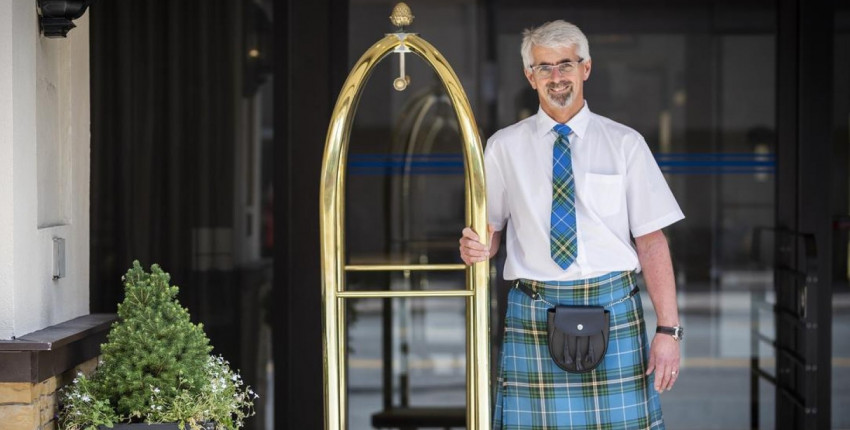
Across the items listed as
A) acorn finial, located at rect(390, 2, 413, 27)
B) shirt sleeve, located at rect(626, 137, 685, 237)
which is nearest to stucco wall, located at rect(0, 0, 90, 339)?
acorn finial, located at rect(390, 2, 413, 27)

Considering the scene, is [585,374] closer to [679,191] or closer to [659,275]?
[659,275]

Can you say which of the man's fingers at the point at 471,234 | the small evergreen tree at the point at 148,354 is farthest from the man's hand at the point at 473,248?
the small evergreen tree at the point at 148,354

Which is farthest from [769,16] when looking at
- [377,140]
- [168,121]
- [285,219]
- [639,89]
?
[168,121]

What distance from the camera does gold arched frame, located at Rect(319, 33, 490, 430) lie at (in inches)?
125

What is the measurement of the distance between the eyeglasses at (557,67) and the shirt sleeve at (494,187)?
0.96 ft

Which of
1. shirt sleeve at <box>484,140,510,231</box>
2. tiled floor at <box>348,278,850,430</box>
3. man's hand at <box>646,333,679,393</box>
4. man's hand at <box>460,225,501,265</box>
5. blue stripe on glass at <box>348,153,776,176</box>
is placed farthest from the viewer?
tiled floor at <box>348,278,850,430</box>

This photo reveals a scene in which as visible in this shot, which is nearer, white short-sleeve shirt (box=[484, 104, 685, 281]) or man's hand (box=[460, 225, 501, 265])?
man's hand (box=[460, 225, 501, 265])

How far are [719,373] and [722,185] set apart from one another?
0.76 m

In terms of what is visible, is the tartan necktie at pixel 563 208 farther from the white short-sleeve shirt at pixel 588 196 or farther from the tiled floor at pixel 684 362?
the tiled floor at pixel 684 362

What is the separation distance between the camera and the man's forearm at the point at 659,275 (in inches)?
138

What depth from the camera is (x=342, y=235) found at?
3240 millimetres

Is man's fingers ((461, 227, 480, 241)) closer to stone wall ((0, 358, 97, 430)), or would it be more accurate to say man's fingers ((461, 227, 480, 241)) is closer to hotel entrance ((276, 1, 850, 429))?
stone wall ((0, 358, 97, 430))

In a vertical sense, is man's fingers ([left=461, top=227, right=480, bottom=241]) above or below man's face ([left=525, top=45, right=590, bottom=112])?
below

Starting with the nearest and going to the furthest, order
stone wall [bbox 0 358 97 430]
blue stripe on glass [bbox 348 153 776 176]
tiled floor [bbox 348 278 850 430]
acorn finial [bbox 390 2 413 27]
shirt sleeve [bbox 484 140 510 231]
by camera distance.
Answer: acorn finial [bbox 390 2 413 27]
stone wall [bbox 0 358 97 430]
shirt sleeve [bbox 484 140 510 231]
blue stripe on glass [bbox 348 153 776 176]
tiled floor [bbox 348 278 850 430]
